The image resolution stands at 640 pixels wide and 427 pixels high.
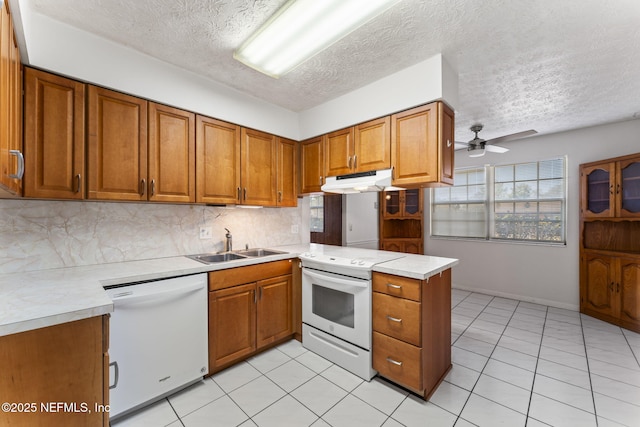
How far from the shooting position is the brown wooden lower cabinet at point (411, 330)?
1806 mm

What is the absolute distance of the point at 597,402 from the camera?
1822mm

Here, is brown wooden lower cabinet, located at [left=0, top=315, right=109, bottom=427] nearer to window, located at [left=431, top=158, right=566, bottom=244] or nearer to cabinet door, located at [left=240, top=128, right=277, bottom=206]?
cabinet door, located at [left=240, top=128, right=277, bottom=206]

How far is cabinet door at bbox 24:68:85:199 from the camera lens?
1577 mm

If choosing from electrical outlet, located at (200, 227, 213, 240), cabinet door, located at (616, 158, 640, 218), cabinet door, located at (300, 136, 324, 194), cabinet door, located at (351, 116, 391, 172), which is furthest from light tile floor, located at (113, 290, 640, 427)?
cabinet door, located at (351, 116, 391, 172)

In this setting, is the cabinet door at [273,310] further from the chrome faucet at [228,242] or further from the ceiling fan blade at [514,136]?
the ceiling fan blade at [514,136]

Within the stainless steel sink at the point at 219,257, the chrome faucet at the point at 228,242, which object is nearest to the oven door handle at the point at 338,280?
the stainless steel sink at the point at 219,257

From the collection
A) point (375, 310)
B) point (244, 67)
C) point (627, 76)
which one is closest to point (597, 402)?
point (375, 310)

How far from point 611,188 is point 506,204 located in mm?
1211

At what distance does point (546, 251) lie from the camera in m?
3.85

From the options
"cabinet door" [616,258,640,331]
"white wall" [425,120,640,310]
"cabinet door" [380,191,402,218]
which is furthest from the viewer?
"cabinet door" [380,191,402,218]

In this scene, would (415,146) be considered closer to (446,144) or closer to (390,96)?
(446,144)

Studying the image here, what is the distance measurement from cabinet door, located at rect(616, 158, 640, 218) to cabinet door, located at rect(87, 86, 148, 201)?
16.4ft

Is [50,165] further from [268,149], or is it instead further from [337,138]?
[337,138]

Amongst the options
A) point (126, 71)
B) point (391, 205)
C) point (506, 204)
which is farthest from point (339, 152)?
point (506, 204)
